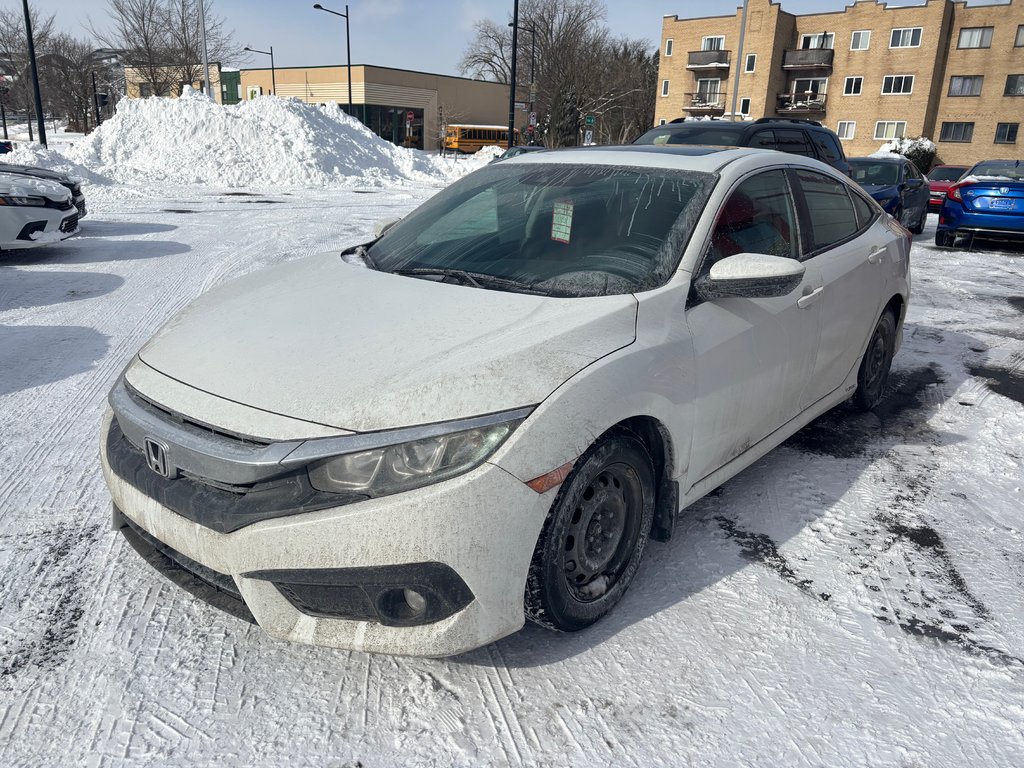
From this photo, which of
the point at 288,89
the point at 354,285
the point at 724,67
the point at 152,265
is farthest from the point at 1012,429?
the point at 288,89

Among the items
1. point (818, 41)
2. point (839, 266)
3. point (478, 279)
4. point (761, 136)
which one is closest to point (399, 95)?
point (818, 41)

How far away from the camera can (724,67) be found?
53.3 metres

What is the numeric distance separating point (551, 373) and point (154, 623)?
5.36ft

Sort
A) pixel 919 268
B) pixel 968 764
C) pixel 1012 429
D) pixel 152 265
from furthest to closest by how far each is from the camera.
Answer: pixel 919 268, pixel 152 265, pixel 1012 429, pixel 968 764

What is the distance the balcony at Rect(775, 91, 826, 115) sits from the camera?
51.1m

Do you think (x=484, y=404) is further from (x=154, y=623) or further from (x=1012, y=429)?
(x=1012, y=429)

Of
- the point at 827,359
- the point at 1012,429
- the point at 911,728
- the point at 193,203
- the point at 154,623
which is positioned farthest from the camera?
the point at 193,203

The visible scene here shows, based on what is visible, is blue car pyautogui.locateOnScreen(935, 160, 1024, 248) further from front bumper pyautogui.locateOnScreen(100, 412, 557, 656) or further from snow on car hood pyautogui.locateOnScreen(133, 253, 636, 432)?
front bumper pyautogui.locateOnScreen(100, 412, 557, 656)

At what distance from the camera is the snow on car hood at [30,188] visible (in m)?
8.17

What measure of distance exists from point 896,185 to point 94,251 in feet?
40.1

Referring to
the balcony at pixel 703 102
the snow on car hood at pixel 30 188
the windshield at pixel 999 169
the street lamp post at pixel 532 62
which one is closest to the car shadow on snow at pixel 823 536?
the snow on car hood at pixel 30 188

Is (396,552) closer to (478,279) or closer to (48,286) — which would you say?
(478,279)

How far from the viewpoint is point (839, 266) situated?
12.5 ft

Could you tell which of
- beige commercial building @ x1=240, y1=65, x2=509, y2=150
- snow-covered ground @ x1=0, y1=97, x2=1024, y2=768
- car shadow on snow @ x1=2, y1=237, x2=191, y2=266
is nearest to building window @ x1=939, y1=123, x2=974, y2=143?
beige commercial building @ x1=240, y1=65, x2=509, y2=150
